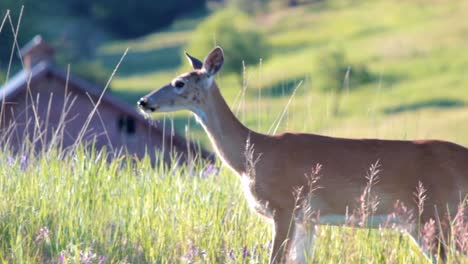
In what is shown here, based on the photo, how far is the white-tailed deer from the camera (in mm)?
7965

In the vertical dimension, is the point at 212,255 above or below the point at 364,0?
below

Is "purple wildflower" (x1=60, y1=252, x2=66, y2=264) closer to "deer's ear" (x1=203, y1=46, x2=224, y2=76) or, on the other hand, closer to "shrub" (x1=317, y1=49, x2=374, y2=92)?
"deer's ear" (x1=203, y1=46, x2=224, y2=76)

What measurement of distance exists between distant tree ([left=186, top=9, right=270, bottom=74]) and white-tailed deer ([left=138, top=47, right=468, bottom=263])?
309 ft

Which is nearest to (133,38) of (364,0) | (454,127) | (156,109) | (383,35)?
(364,0)

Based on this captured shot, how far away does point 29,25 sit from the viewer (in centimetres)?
10425

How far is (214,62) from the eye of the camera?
8.38 meters

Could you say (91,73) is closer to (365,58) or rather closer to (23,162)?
(365,58)

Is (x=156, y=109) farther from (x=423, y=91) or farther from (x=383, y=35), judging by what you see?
(x=383, y=35)

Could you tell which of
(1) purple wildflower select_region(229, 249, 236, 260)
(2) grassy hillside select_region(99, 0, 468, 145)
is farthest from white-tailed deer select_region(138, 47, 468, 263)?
(2) grassy hillside select_region(99, 0, 468, 145)

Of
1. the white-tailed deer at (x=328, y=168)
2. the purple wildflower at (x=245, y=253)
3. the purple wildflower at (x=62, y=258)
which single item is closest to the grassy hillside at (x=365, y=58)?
the white-tailed deer at (x=328, y=168)

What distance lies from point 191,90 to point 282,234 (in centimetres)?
117

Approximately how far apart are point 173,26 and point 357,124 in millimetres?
61745

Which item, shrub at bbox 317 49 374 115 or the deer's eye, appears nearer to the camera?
the deer's eye

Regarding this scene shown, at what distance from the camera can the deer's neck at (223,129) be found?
8.40 metres
